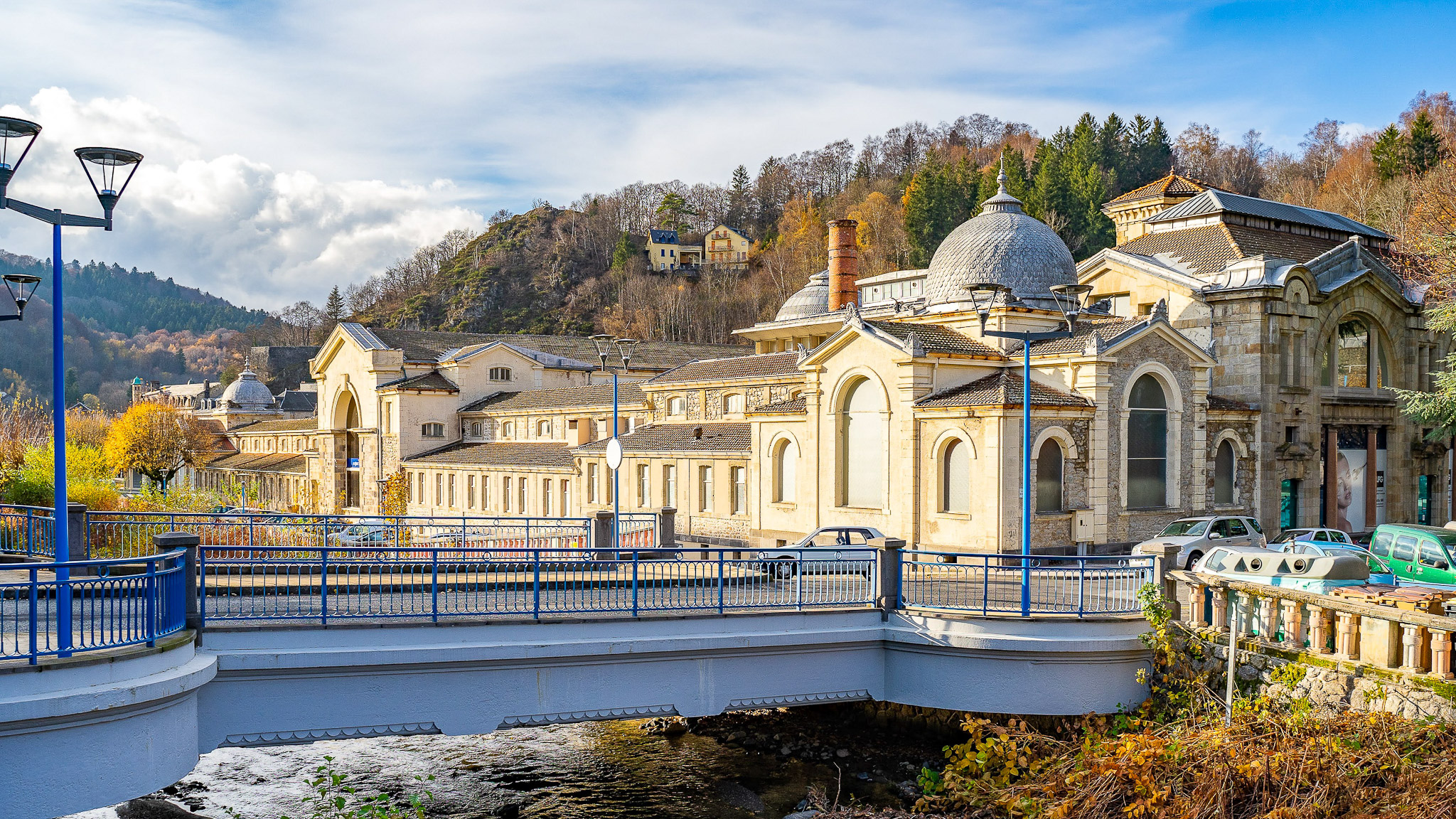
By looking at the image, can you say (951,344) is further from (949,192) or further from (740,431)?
(949,192)

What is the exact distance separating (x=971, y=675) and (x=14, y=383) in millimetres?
131554

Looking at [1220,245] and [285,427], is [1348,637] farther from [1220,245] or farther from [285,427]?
[285,427]

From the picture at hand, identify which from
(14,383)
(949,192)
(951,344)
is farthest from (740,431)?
(14,383)

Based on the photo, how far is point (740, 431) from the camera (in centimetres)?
3953

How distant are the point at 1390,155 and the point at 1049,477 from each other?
51496 mm

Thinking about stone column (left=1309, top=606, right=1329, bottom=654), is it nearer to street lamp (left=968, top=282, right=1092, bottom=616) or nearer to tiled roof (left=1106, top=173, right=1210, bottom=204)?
street lamp (left=968, top=282, right=1092, bottom=616)

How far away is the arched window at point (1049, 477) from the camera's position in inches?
1082

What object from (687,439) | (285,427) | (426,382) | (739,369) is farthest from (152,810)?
(285,427)

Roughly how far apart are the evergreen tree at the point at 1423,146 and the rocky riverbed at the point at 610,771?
197 feet

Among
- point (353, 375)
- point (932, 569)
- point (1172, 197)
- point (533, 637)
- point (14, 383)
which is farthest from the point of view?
point (14, 383)

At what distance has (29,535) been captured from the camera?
21359mm

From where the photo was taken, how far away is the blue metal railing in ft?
38.1

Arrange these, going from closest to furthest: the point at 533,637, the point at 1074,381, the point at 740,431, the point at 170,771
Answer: the point at 170,771 < the point at 533,637 < the point at 1074,381 < the point at 740,431

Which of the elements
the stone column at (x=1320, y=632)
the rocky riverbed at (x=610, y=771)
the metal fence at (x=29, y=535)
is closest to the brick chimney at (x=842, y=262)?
the rocky riverbed at (x=610, y=771)
